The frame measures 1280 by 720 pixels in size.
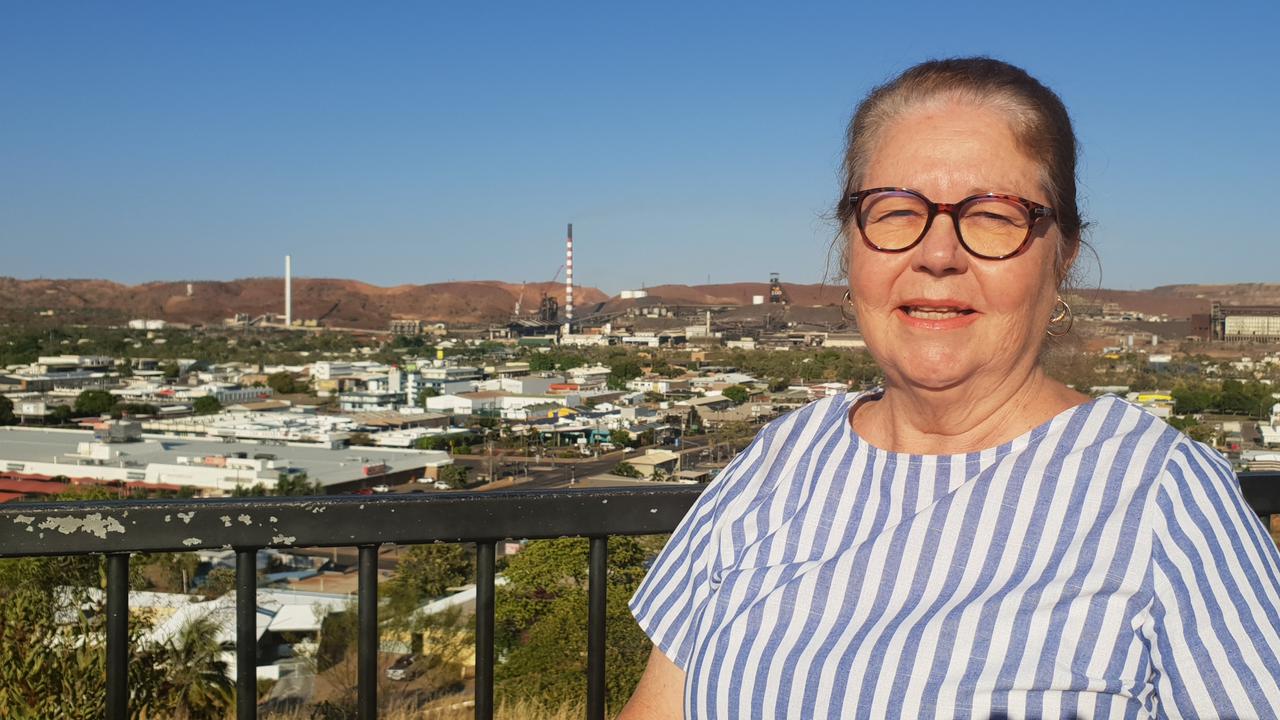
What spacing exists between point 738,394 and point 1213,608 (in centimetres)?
1374

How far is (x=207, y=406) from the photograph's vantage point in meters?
27.5

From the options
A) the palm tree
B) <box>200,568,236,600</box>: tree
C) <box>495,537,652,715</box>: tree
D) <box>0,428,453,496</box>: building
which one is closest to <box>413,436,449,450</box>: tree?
<box>0,428,453,496</box>: building

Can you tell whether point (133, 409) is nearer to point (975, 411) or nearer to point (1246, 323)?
point (1246, 323)

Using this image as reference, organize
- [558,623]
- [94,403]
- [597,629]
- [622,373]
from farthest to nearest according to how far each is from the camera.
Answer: [622,373] < [94,403] < [558,623] < [597,629]

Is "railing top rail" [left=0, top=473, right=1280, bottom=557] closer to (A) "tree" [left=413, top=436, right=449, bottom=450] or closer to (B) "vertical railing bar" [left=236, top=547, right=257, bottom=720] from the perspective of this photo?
(B) "vertical railing bar" [left=236, top=547, right=257, bottom=720]

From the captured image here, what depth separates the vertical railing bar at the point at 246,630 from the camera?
1.07 m

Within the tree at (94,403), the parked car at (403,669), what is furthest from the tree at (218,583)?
the tree at (94,403)

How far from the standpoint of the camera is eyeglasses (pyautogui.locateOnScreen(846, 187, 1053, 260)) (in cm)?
77

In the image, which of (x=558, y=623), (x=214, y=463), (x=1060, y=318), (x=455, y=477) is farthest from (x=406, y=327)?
(x=1060, y=318)

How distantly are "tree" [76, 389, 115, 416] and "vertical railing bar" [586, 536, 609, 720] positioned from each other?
27660 mm

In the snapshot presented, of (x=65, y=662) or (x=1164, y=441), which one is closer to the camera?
(x=1164, y=441)

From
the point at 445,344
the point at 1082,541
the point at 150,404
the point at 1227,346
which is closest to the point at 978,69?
the point at 1082,541

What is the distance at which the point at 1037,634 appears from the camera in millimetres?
655

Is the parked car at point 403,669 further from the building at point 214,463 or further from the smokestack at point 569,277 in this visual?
the smokestack at point 569,277
